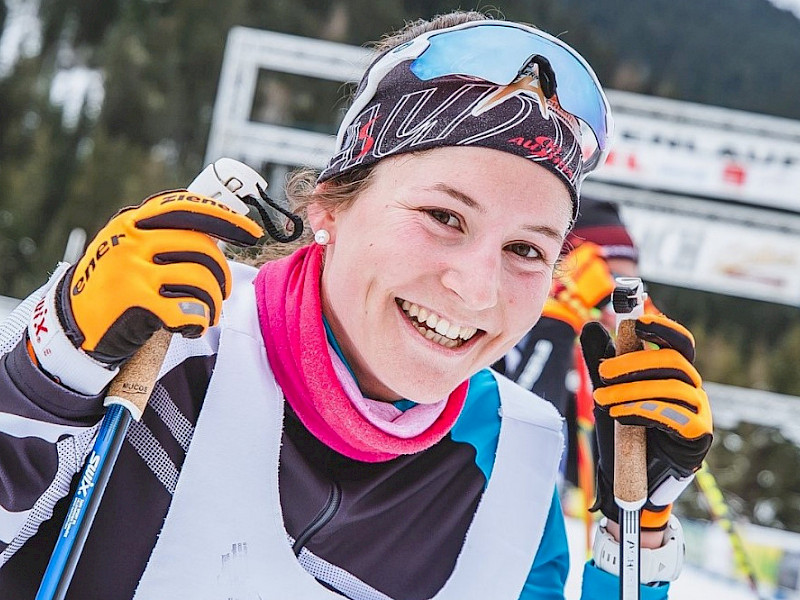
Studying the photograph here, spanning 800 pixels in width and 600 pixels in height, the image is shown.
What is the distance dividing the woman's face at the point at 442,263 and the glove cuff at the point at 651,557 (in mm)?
449

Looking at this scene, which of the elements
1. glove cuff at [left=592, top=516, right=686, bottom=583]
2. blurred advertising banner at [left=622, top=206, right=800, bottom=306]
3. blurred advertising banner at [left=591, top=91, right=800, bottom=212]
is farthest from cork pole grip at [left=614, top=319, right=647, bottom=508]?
blurred advertising banner at [left=622, top=206, right=800, bottom=306]

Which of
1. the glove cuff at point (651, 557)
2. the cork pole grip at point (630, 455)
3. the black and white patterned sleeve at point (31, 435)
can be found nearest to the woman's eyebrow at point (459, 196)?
the cork pole grip at point (630, 455)

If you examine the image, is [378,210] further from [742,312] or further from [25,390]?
[742,312]

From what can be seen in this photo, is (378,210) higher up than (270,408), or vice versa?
(378,210)

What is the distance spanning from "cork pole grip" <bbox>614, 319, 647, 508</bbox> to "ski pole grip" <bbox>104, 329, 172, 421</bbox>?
76 centimetres

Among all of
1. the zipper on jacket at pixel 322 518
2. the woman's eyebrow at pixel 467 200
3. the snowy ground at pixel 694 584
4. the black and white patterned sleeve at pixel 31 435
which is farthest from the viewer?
the snowy ground at pixel 694 584

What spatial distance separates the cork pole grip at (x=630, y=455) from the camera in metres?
1.44

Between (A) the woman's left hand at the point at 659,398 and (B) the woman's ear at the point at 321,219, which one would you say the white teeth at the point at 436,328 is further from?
(A) the woman's left hand at the point at 659,398

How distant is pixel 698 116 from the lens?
26.4 ft

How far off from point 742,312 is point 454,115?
15.2 meters

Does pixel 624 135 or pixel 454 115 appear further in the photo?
pixel 624 135

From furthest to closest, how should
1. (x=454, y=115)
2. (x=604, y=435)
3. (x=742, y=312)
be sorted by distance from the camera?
(x=742, y=312) → (x=604, y=435) → (x=454, y=115)

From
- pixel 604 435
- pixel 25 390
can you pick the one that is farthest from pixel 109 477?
pixel 604 435

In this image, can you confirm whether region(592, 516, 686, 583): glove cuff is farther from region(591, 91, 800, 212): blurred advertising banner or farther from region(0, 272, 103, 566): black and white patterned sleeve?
region(591, 91, 800, 212): blurred advertising banner
